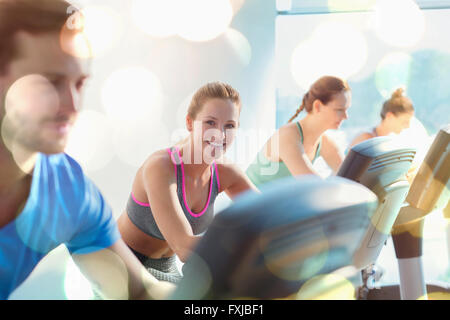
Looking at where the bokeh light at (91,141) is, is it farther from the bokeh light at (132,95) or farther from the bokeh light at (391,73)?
the bokeh light at (391,73)

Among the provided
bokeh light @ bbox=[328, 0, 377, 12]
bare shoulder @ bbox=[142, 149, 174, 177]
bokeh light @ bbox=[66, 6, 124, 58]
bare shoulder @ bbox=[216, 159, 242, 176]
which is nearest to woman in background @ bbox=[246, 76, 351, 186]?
bare shoulder @ bbox=[216, 159, 242, 176]

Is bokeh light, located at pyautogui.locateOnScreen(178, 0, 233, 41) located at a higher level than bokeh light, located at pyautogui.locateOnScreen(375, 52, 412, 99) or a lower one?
higher

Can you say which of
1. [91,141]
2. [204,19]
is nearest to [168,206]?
[91,141]

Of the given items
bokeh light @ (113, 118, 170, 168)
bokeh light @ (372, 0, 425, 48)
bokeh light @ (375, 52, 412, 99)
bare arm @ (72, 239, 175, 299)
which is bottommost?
bare arm @ (72, 239, 175, 299)

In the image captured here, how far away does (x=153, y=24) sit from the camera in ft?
8.04

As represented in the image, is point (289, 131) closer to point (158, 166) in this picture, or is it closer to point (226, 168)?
point (226, 168)

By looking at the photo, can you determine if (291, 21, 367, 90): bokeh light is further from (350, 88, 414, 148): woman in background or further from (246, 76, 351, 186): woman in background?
(246, 76, 351, 186): woman in background

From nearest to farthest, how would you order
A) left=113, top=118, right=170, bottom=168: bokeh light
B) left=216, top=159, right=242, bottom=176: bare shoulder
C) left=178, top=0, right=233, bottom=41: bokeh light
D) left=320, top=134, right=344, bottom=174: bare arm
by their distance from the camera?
left=216, top=159, right=242, bottom=176: bare shoulder
left=320, top=134, right=344, bottom=174: bare arm
left=113, top=118, right=170, bottom=168: bokeh light
left=178, top=0, right=233, bottom=41: bokeh light

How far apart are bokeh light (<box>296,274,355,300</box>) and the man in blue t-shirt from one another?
317 mm

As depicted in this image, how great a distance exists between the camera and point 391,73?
9.90ft

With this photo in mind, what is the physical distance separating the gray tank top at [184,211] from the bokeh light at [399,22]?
7.56 ft

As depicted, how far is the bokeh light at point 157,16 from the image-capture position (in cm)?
236

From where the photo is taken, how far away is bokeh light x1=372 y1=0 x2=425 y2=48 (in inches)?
110

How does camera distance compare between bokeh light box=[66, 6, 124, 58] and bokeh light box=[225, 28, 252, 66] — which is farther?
bokeh light box=[225, 28, 252, 66]
